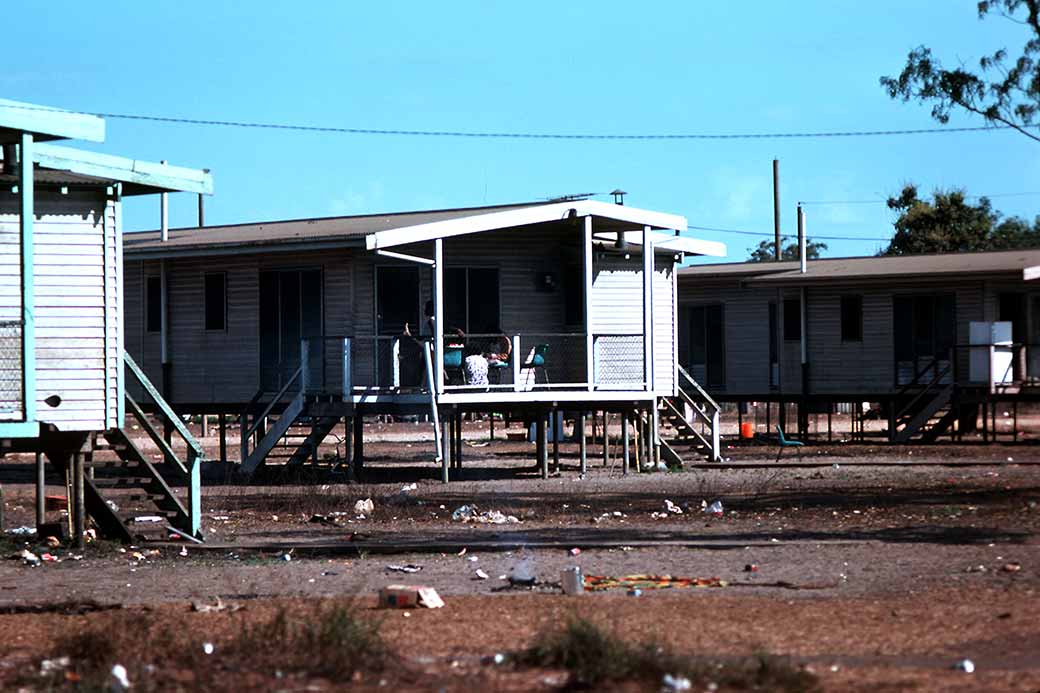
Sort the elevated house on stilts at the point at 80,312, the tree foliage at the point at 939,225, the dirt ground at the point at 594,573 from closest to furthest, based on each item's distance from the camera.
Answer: the dirt ground at the point at 594,573 < the elevated house on stilts at the point at 80,312 < the tree foliage at the point at 939,225

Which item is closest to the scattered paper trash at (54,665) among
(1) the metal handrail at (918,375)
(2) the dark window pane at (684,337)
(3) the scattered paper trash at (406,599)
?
(3) the scattered paper trash at (406,599)

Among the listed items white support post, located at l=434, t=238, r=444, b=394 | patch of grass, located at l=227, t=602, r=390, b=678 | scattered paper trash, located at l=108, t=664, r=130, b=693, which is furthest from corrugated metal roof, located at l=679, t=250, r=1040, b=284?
scattered paper trash, located at l=108, t=664, r=130, b=693

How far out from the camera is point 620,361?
30.8 metres

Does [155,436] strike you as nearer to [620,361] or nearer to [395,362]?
[395,362]

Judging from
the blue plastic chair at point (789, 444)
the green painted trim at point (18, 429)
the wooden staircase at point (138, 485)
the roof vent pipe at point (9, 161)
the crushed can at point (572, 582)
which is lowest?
the blue plastic chair at point (789, 444)

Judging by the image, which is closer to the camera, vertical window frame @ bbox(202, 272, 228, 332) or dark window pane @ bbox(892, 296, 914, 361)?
vertical window frame @ bbox(202, 272, 228, 332)

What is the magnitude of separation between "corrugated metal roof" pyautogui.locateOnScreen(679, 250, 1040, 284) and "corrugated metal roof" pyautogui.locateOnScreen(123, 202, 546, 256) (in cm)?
978

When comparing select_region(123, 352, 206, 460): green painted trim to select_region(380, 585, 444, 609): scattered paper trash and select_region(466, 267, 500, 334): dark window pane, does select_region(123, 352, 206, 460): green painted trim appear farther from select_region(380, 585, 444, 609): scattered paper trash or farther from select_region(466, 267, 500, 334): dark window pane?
select_region(466, 267, 500, 334): dark window pane

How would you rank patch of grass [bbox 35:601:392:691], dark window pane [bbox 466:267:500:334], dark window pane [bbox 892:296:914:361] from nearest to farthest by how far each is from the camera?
1. patch of grass [bbox 35:601:392:691]
2. dark window pane [bbox 466:267:500:334]
3. dark window pane [bbox 892:296:914:361]

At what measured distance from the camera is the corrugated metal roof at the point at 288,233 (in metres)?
29.4

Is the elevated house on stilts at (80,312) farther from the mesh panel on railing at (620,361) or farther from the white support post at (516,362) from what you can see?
the mesh panel on railing at (620,361)

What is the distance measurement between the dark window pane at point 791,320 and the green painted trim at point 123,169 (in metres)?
23.4

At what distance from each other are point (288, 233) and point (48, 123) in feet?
49.2

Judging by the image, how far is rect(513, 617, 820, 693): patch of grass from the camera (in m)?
9.11
